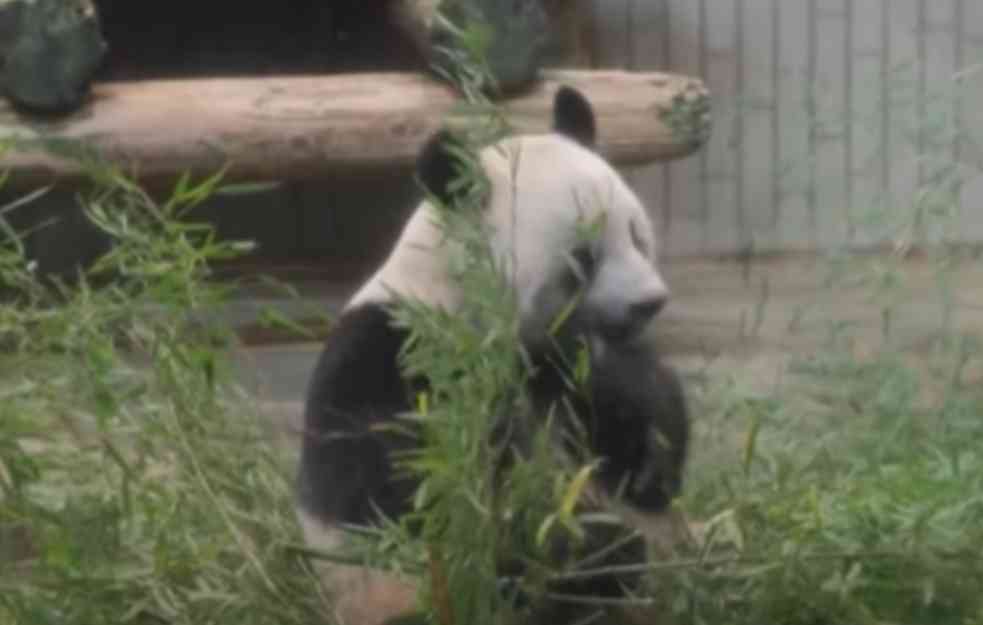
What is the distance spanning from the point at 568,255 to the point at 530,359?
0.51 ft

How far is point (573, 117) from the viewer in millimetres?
4172

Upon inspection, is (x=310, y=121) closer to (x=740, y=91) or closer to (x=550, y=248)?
(x=740, y=91)

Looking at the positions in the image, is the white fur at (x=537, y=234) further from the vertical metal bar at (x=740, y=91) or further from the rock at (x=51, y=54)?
the vertical metal bar at (x=740, y=91)

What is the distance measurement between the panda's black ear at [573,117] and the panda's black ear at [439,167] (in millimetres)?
296

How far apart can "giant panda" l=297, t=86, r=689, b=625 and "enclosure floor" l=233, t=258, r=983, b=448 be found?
130 cm

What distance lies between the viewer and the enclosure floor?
19.8ft

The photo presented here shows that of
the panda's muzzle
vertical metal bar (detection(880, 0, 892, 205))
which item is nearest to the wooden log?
vertical metal bar (detection(880, 0, 892, 205))

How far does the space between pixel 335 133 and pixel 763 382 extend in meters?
1.31

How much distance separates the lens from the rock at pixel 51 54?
6.18m

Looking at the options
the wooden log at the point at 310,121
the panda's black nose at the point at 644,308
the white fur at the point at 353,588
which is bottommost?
the wooden log at the point at 310,121

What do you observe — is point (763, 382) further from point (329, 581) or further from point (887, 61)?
point (887, 61)

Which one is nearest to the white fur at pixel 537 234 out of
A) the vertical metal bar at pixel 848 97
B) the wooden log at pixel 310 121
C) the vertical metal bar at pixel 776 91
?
the wooden log at pixel 310 121

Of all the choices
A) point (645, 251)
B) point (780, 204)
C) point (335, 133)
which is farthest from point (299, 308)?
point (645, 251)

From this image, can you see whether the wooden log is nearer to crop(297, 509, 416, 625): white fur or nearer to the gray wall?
the gray wall
